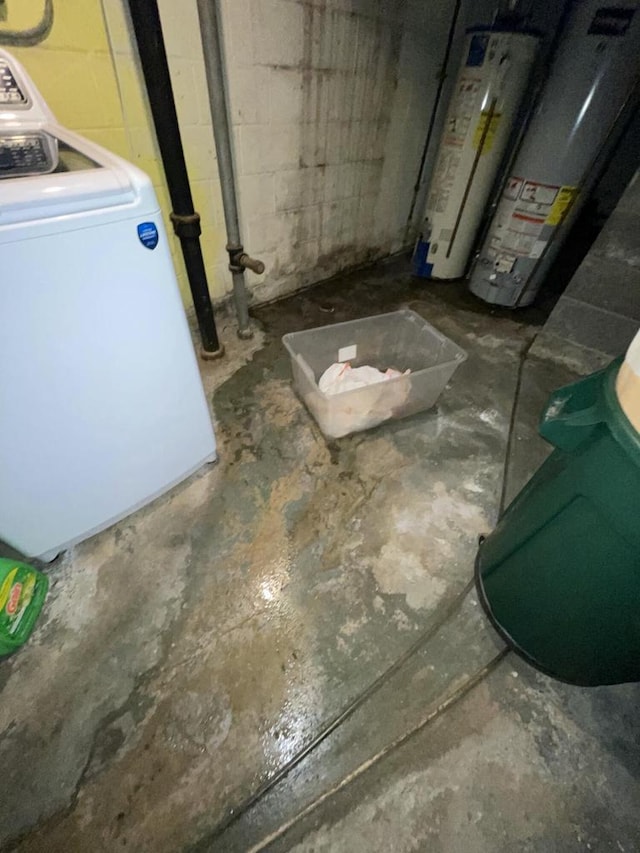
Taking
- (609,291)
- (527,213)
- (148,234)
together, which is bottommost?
(609,291)

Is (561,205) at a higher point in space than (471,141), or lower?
lower

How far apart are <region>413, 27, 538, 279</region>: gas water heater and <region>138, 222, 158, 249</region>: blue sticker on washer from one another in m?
1.91

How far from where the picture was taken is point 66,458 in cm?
83

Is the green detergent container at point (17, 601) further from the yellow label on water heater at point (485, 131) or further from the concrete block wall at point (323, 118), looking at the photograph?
the yellow label on water heater at point (485, 131)

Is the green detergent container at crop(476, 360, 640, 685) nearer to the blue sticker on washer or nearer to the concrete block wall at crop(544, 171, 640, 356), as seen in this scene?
the blue sticker on washer

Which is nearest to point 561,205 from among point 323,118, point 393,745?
point 323,118


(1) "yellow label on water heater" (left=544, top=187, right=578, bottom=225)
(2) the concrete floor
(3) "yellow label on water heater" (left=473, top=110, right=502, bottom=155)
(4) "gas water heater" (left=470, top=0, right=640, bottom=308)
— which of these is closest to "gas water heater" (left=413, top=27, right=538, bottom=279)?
(3) "yellow label on water heater" (left=473, top=110, right=502, bottom=155)

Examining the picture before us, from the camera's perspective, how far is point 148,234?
2.20ft

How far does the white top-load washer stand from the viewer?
59 cm

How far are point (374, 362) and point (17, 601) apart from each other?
4.56ft

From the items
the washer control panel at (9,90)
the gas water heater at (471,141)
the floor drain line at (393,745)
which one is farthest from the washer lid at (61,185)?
the gas water heater at (471,141)

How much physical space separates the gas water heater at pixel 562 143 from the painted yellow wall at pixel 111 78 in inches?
57.3

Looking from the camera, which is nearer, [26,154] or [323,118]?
[26,154]

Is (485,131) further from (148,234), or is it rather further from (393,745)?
(393,745)
